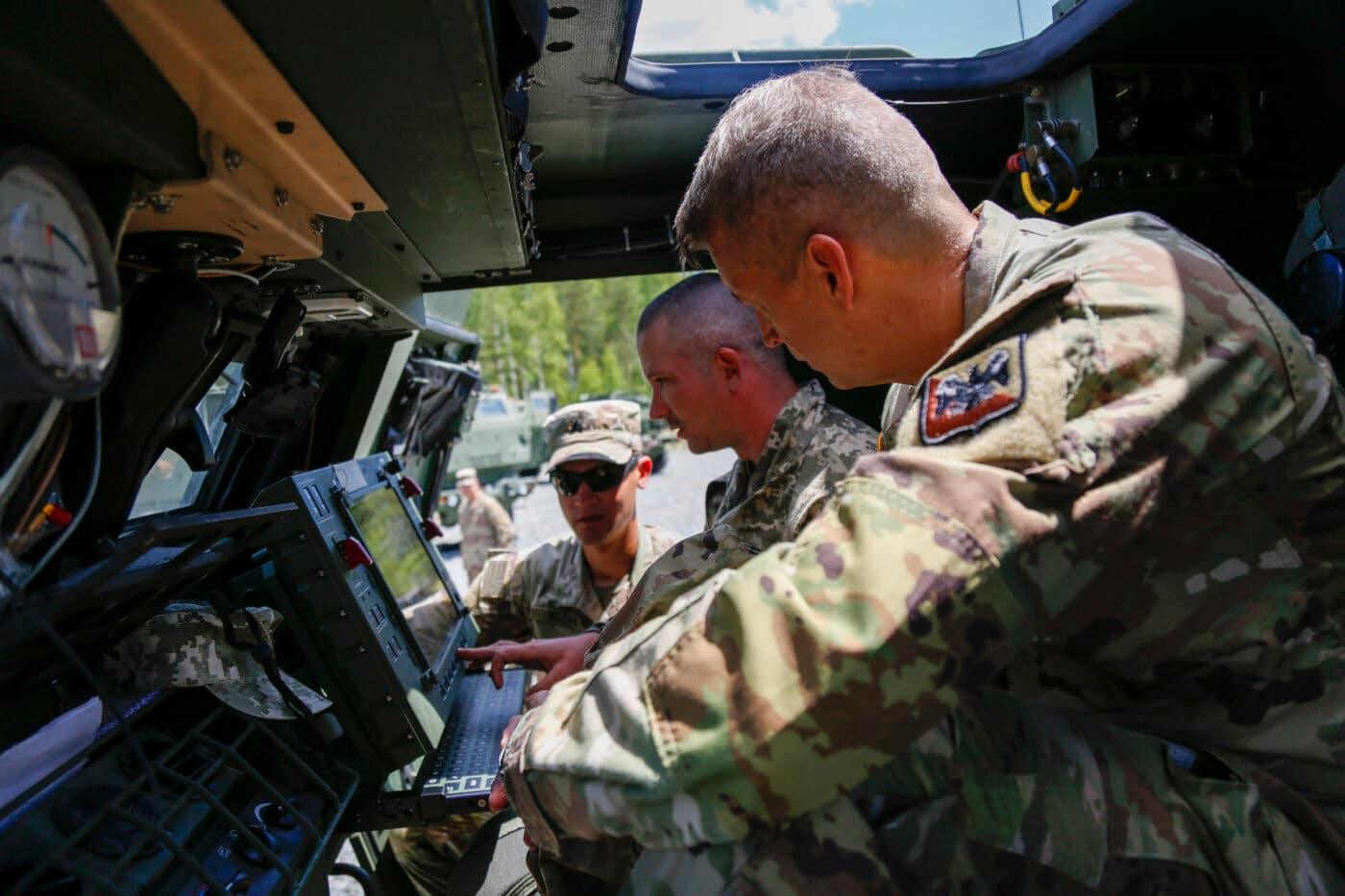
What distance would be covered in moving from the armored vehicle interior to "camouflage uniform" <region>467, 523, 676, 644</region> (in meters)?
0.58

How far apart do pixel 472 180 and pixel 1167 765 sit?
5.20ft

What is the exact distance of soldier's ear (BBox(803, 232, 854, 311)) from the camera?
1400 millimetres

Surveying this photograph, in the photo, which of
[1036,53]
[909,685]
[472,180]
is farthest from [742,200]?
[1036,53]

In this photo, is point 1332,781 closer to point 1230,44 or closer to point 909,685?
point 909,685

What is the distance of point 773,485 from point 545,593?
1.51 m

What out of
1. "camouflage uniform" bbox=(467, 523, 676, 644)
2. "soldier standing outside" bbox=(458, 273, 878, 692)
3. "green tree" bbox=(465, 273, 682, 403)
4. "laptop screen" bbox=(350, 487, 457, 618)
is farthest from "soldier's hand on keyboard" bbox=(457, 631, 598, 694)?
"green tree" bbox=(465, 273, 682, 403)

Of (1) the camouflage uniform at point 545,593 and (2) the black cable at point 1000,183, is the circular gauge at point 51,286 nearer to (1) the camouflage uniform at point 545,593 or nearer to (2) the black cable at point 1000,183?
(1) the camouflage uniform at point 545,593

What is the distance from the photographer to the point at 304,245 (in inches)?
67.2

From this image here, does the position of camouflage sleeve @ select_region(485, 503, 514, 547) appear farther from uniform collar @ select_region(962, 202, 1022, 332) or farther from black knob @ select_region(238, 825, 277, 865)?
uniform collar @ select_region(962, 202, 1022, 332)

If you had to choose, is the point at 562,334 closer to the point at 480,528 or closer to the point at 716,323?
the point at 480,528

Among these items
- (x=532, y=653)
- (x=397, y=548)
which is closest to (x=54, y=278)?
(x=532, y=653)

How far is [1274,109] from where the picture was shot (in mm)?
2902

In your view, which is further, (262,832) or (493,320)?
(493,320)

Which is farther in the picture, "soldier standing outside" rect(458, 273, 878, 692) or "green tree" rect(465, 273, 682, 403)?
"green tree" rect(465, 273, 682, 403)
